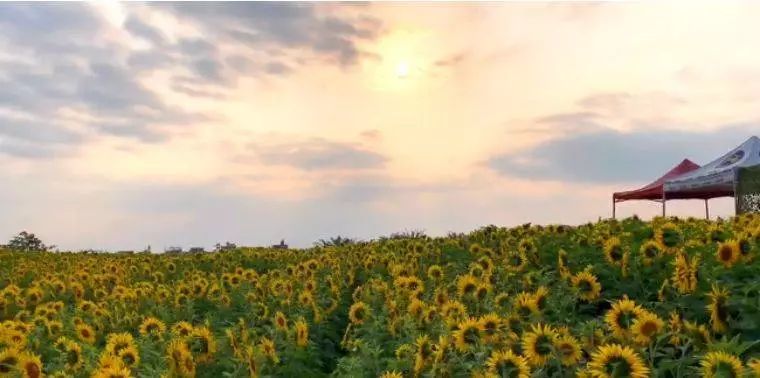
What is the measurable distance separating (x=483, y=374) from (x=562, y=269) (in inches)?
133

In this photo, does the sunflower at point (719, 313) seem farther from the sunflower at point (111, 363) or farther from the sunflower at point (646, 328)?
the sunflower at point (111, 363)

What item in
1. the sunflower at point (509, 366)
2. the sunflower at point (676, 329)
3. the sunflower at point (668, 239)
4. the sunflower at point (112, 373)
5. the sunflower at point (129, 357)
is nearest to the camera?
the sunflower at point (509, 366)

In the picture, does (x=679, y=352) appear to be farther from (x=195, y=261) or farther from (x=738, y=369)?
(x=195, y=261)

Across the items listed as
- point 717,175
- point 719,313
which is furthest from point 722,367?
point 717,175

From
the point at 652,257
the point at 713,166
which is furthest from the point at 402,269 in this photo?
the point at 713,166

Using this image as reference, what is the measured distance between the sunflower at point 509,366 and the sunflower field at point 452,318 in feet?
0.04

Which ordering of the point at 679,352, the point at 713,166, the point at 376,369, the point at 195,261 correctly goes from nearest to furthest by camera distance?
1. the point at 679,352
2. the point at 376,369
3. the point at 195,261
4. the point at 713,166

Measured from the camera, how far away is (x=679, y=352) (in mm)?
5000

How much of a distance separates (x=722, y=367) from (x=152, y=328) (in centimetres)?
537

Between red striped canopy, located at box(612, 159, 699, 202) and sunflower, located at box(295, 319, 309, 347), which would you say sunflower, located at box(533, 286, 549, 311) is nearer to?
sunflower, located at box(295, 319, 309, 347)

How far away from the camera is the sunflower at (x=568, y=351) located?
4.61 meters

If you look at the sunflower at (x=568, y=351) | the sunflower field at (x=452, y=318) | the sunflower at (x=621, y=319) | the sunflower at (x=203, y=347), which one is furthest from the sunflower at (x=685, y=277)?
the sunflower at (x=203, y=347)

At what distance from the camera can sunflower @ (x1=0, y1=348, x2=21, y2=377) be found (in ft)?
19.2

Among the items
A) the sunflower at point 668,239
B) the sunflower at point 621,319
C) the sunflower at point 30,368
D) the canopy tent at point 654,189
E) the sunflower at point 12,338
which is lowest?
the sunflower at point 30,368
